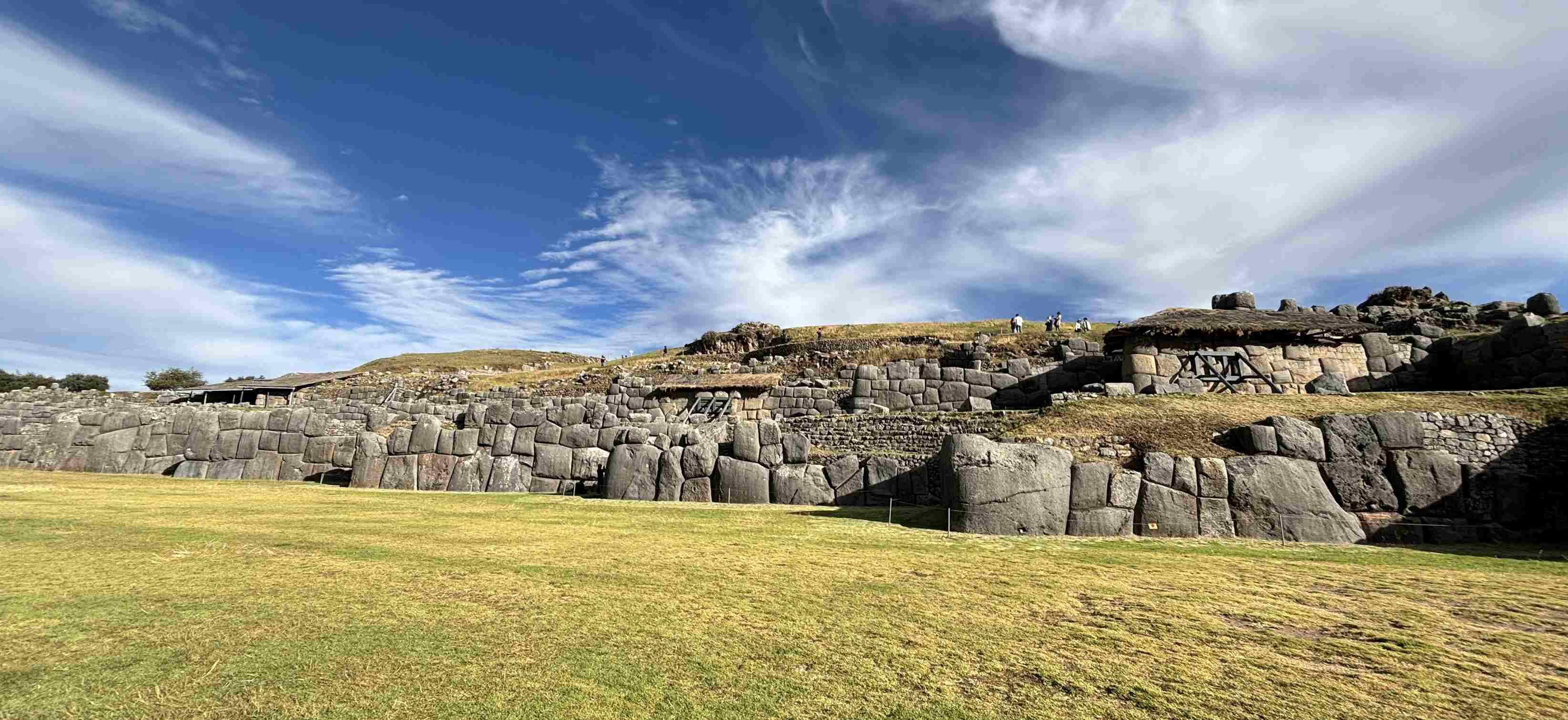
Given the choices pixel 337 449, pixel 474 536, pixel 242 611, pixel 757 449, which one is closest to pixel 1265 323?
pixel 757 449

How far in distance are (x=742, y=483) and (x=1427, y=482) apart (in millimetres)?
11848

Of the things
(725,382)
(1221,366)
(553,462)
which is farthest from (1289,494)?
(725,382)

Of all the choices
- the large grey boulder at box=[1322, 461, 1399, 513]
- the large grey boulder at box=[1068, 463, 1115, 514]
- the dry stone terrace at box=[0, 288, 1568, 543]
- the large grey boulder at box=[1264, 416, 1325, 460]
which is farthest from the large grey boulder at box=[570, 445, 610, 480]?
the large grey boulder at box=[1322, 461, 1399, 513]

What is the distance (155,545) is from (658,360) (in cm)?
4599

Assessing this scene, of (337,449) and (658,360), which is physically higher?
(658,360)

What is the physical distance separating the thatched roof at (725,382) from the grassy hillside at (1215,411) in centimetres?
1329

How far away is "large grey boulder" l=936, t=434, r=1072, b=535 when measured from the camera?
33.4 ft

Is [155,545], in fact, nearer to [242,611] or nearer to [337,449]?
[242,611]

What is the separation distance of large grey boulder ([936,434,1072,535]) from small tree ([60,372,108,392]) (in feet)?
246

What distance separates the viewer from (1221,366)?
67.8 feet

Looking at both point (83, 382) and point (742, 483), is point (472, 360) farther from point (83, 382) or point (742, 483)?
point (742, 483)

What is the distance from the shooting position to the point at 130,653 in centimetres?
371

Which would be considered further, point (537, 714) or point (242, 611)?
point (242, 611)

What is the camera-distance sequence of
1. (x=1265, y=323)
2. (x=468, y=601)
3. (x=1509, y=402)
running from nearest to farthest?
(x=468, y=601) → (x=1509, y=402) → (x=1265, y=323)
